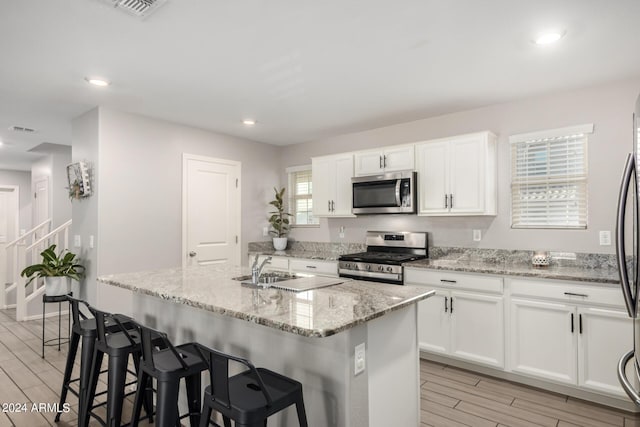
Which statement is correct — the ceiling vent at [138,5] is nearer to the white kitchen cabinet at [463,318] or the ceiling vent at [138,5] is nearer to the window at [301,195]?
the white kitchen cabinet at [463,318]

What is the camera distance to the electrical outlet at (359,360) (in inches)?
67.1

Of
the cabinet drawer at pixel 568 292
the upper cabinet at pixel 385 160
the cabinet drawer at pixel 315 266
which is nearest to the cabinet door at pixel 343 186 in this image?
the upper cabinet at pixel 385 160

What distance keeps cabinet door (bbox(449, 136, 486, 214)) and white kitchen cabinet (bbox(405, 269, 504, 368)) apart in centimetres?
74

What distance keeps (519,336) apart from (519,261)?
825mm

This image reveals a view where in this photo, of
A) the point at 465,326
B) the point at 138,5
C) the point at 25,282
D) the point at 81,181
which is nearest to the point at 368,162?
the point at 465,326

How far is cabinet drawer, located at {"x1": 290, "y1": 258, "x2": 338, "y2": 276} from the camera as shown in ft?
14.2

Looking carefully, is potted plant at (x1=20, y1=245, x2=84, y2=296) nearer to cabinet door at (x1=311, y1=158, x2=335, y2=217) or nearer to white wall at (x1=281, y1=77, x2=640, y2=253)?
cabinet door at (x1=311, y1=158, x2=335, y2=217)

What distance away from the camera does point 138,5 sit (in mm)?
2049

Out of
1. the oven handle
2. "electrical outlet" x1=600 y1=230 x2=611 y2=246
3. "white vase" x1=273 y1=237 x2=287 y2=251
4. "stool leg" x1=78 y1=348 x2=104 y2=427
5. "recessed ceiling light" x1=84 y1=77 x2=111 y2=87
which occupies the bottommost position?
"stool leg" x1=78 y1=348 x2=104 y2=427

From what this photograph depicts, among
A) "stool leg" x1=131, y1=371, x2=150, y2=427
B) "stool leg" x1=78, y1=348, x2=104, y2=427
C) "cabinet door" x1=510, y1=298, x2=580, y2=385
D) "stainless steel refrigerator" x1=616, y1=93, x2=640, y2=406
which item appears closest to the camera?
"stainless steel refrigerator" x1=616, y1=93, x2=640, y2=406

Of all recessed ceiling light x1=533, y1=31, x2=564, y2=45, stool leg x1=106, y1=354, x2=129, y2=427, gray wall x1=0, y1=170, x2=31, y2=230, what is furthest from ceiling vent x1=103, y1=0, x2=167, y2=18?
gray wall x1=0, y1=170, x2=31, y2=230

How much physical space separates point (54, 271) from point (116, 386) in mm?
2382

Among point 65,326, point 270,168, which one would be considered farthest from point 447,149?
point 65,326

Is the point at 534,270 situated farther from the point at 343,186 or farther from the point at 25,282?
the point at 25,282
